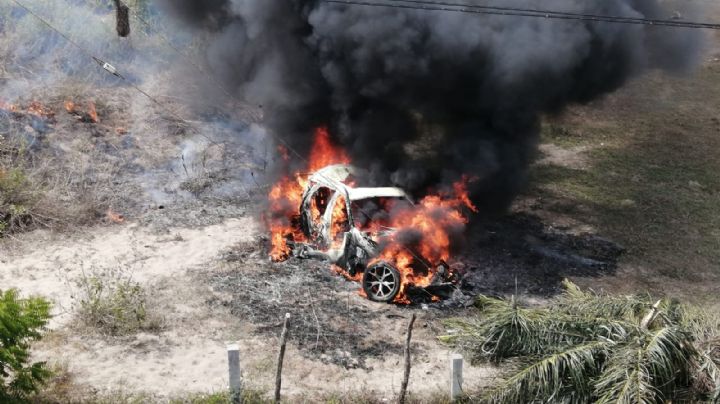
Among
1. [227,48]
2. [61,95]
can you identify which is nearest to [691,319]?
[227,48]

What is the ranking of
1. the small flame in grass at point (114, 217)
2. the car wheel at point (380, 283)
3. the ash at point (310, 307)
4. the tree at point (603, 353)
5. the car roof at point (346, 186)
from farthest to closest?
the small flame in grass at point (114, 217), the car roof at point (346, 186), the car wheel at point (380, 283), the ash at point (310, 307), the tree at point (603, 353)

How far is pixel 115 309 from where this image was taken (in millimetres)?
8734

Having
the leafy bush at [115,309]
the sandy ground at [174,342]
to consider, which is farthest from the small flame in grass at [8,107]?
the leafy bush at [115,309]

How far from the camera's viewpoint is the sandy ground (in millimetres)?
7773

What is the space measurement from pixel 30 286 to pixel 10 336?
4280 millimetres

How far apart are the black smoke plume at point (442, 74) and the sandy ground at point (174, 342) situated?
10.9 feet

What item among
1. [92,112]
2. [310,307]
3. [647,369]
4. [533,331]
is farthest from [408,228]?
[92,112]

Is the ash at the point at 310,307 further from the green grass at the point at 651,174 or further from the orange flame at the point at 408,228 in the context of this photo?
the green grass at the point at 651,174

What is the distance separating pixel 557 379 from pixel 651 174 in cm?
1125

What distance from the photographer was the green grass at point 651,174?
40.7 ft

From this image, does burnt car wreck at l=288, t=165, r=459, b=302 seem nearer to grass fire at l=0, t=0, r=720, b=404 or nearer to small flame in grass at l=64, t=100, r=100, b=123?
grass fire at l=0, t=0, r=720, b=404

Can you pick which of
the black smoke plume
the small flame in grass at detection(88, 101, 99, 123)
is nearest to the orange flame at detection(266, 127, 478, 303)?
the black smoke plume

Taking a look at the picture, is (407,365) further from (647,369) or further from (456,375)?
(647,369)

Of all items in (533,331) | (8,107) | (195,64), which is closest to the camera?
(533,331)
